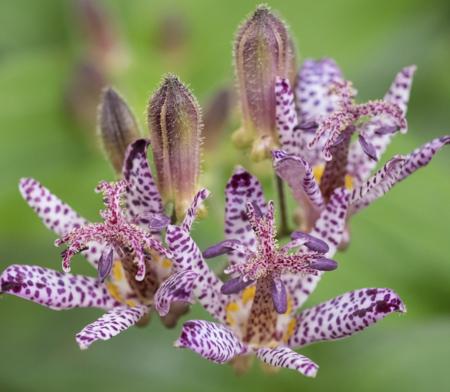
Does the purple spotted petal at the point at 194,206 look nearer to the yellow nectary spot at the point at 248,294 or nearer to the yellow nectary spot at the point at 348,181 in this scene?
the yellow nectary spot at the point at 248,294

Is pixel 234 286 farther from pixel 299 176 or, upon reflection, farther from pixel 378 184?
pixel 378 184

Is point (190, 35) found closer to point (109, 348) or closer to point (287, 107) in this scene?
point (109, 348)

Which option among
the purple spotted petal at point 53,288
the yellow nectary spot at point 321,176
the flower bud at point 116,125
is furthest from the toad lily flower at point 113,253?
the yellow nectary spot at point 321,176

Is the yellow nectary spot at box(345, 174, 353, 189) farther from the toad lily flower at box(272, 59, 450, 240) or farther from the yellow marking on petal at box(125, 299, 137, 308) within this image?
the yellow marking on petal at box(125, 299, 137, 308)

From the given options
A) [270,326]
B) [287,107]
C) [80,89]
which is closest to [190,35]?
[80,89]

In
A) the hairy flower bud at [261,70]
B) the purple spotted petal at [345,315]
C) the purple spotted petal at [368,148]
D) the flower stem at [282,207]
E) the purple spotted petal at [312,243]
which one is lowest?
the purple spotted petal at [345,315]

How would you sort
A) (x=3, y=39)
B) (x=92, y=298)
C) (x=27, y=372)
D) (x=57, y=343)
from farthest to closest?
1. (x=3, y=39)
2. (x=57, y=343)
3. (x=27, y=372)
4. (x=92, y=298)
